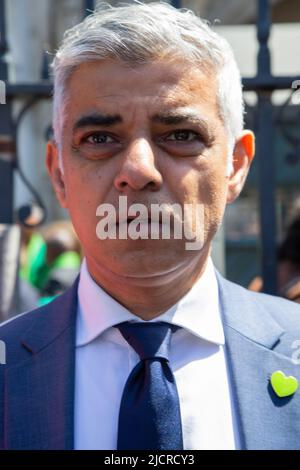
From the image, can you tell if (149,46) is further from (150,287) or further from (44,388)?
(44,388)

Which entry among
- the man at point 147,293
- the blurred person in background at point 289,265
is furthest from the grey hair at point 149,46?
the blurred person in background at point 289,265

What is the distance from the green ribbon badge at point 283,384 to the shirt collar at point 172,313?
0.48ft

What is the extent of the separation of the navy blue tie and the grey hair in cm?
46

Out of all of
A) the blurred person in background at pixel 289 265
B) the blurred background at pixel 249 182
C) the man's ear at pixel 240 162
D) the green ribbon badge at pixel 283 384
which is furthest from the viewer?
the blurred person in background at pixel 289 265

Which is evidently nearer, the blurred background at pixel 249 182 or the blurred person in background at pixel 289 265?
the blurred background at pixel 249 182

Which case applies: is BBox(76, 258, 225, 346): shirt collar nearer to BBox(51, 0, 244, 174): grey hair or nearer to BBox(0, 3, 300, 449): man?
BBox(0, 3, 300, 449): man

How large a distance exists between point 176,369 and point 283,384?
24 cm

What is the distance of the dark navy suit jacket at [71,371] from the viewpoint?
183 centimetres

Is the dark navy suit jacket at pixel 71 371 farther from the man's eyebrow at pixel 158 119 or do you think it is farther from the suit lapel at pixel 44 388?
the man's eyebrow at pixel 158 119

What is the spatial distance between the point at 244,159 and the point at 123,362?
1.97ft

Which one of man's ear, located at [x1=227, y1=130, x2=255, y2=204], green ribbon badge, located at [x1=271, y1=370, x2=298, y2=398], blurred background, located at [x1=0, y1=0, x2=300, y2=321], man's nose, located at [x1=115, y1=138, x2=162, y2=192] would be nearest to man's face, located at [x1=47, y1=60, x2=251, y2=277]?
man's nose, located at [x1=115, y1=138, x2=162, y2=192]

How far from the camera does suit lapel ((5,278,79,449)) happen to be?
1836 millimetres

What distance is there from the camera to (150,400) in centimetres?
180
